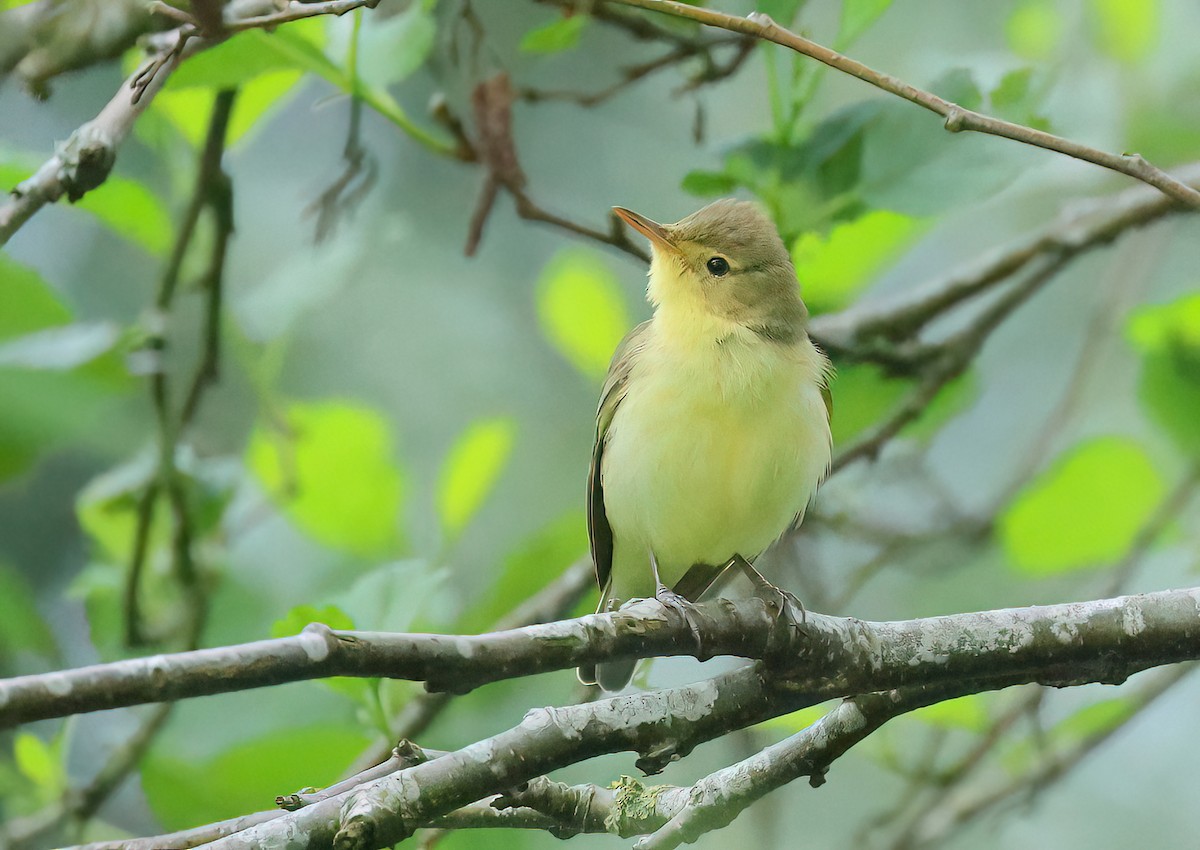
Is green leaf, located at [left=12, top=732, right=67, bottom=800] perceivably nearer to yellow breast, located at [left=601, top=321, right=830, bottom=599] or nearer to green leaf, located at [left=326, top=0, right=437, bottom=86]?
yellow breast, located at [left=601, top=321, right=830, bottom=599]

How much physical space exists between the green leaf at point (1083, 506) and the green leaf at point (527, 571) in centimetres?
121

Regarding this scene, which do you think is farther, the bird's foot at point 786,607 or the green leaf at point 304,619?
the bird's foot at point 786,607

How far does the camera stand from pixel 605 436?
125 inches

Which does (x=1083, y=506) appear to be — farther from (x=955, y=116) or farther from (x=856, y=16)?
(x=955, y=116)

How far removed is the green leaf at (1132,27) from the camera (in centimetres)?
383

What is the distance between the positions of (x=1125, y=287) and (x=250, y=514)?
3117mm

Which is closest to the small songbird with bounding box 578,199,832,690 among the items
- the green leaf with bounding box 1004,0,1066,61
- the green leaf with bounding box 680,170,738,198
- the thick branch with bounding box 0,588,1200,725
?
the green leaf with bounding box 680,170,738,198

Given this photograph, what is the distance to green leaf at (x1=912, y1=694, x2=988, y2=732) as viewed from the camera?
2793mm

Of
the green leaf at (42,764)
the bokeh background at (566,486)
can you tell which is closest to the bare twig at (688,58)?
the bokeh background at (566,486)

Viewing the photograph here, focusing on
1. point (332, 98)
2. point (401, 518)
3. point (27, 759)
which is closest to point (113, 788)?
point (27, 759)

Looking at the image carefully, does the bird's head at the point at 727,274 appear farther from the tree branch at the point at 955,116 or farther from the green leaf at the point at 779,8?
the tree branch at the point at 955,116

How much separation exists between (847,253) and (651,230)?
0.57 metres

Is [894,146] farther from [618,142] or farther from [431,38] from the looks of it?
[618,142]

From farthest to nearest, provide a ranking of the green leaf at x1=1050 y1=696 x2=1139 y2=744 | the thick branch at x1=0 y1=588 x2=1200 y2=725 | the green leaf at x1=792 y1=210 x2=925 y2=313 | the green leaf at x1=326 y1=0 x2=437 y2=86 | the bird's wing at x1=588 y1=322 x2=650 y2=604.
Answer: the green leaf at x1=792 y1=210 x2=925 y2=313 < the bird's wing at x1=588 y1=322 x2=650 y2=604 < the green leaf at x1=1050 y1=696 x2=1139 y2=744 < the green leaf at x1=326 y1=0 x2=437 y2=86 < the thick branch at x1=0 y1=588 x2=1200 y2=725
